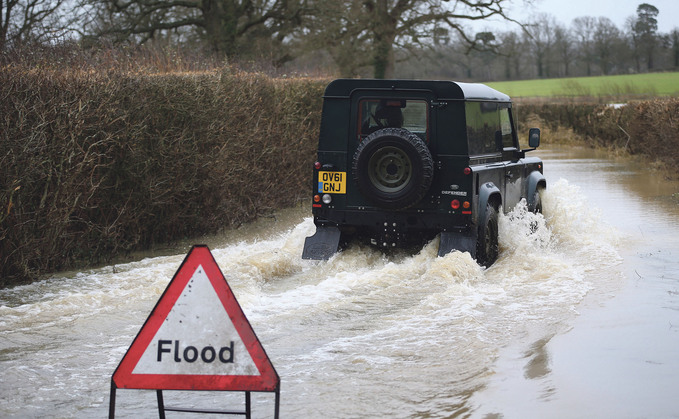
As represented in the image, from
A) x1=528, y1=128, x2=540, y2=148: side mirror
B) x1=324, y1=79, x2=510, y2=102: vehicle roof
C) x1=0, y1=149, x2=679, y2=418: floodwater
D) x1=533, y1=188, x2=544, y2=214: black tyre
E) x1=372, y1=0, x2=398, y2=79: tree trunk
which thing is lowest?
x1=0, y1=149, x2=679, y2=418: floodwater

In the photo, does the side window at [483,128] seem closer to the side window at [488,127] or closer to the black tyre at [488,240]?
the side window at [488,127]

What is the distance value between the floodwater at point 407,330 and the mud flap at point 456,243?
17 cm

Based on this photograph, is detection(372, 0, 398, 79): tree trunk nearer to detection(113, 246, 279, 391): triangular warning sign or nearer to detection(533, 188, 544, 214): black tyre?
detection(533, 188, 544, 214): black tyre

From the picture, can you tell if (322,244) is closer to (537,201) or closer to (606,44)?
(537,201)

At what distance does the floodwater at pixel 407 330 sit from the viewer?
5641 millimetres

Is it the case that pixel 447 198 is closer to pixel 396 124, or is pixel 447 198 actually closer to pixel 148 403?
pixel 396 124

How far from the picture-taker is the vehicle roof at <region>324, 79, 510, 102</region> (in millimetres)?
9930

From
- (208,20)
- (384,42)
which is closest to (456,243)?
(208,20)

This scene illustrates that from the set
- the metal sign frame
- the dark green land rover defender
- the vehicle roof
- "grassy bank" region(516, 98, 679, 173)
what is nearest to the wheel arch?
the dark green land rover defender

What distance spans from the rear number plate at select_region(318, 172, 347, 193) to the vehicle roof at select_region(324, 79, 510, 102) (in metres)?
0.95

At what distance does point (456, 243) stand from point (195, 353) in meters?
5.77

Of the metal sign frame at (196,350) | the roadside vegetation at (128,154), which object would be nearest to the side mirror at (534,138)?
the roadside vegetation at (128,154)

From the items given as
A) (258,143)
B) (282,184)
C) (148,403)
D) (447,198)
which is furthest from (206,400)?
(282,184)

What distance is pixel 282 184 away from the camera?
1642 centimetres
